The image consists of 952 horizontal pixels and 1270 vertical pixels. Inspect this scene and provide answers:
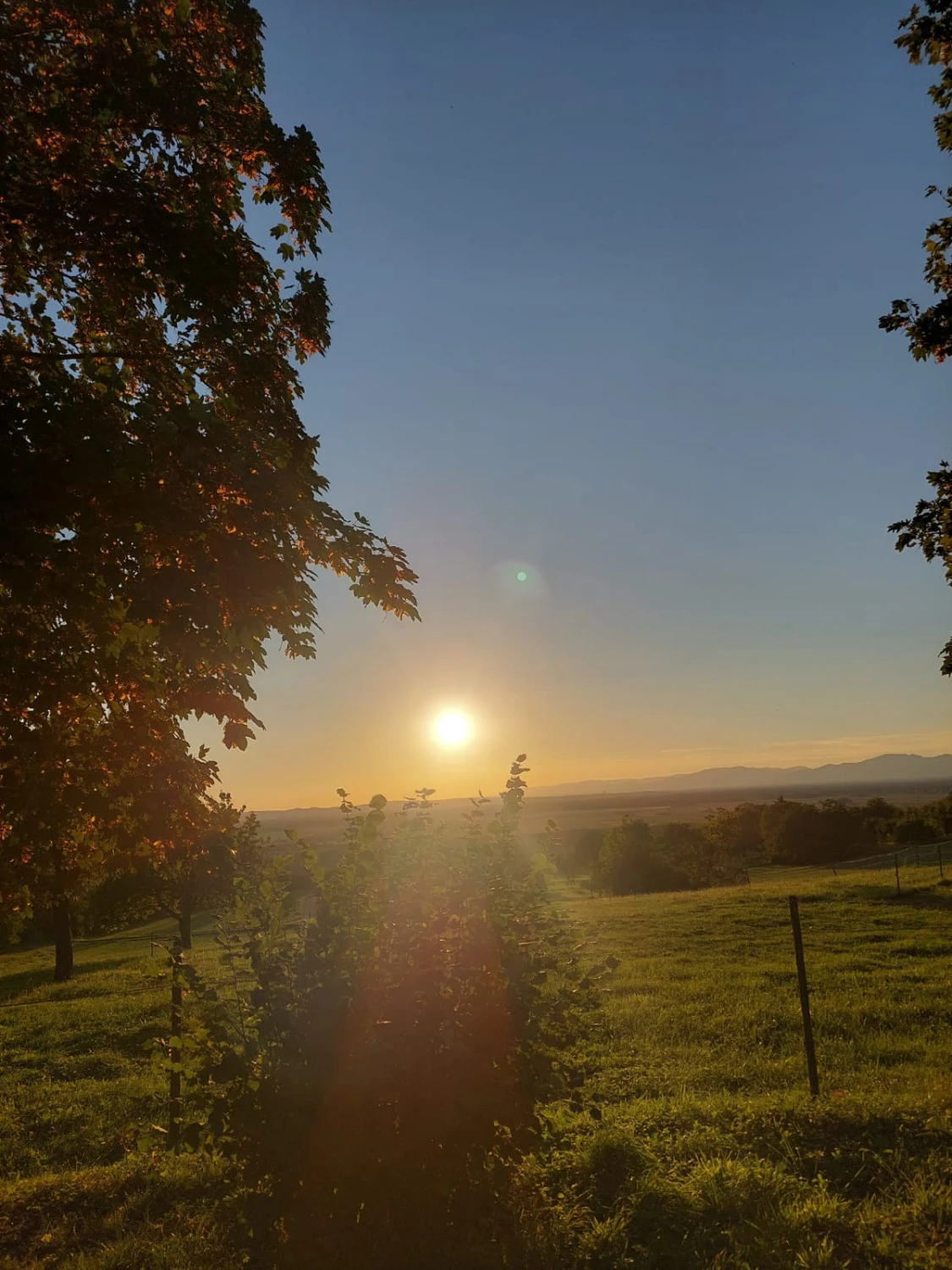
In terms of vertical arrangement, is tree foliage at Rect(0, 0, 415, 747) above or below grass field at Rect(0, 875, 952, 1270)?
above

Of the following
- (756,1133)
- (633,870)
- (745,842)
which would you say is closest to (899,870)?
(633,870)

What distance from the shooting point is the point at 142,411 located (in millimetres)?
4535

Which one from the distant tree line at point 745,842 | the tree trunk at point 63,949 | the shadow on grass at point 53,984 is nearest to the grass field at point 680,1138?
the shadow on grass at point 53,984

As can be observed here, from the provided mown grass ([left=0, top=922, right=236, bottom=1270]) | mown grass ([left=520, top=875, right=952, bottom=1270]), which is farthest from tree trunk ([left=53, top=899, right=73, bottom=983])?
mown grass ([left=520, top=875, right=952, bottom=1270])

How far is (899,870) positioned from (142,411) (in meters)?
46.8

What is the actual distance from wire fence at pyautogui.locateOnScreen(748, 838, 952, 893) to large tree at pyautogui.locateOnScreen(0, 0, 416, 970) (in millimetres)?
33211

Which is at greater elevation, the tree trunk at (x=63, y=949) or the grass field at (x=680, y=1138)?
the grass field at (x=680, y=1138)

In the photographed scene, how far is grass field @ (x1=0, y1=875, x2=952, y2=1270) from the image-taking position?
553cm

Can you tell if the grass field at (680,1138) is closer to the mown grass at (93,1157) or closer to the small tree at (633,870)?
the mown grass at (93,1157)

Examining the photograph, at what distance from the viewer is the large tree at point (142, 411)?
4.65m

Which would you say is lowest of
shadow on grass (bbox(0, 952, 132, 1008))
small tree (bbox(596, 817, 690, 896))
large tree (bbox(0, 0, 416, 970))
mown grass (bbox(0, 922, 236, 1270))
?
small tree (bbox(596, 817, 690, 896))

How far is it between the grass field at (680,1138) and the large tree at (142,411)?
7.32 feet

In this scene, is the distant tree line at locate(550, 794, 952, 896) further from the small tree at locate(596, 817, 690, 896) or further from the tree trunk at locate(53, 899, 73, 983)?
the tree trunk at locate(53, 899, 73, 983)

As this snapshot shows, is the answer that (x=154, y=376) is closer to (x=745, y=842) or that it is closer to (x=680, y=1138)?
(x=680, y=1138)
